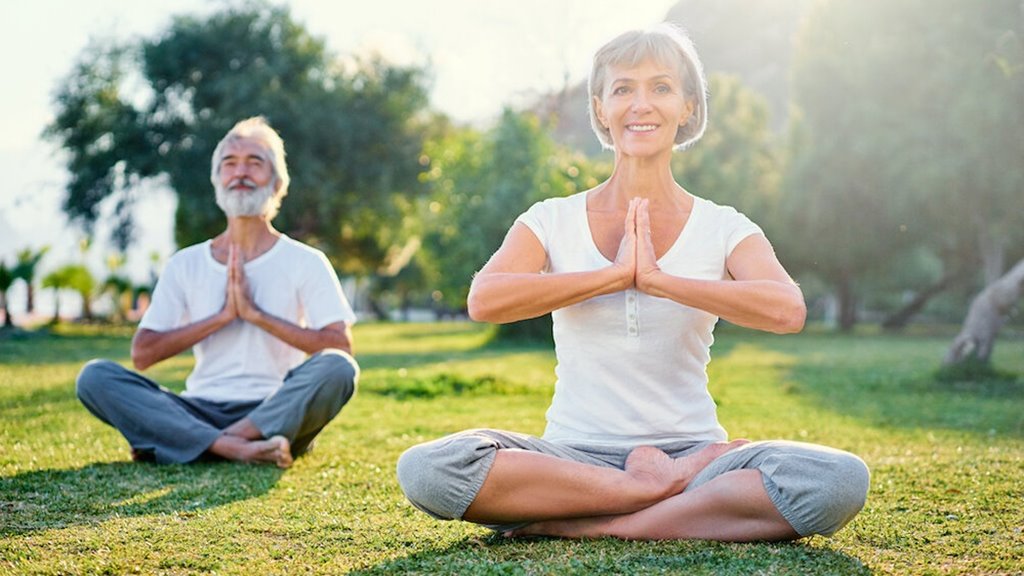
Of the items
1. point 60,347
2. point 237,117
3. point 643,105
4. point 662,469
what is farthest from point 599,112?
point 237,117

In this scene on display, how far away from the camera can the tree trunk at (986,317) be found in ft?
34.6

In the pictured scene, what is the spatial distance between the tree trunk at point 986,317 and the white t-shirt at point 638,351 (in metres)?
8.08

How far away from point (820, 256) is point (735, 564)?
25873 mm

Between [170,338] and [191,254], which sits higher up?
[191,254]

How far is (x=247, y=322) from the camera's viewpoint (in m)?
5.47

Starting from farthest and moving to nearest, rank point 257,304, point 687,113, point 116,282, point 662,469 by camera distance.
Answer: point 116,282 → point 257,304 → point 687,113 → point 662,469

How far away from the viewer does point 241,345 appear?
5.47m

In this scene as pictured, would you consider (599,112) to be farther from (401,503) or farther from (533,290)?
(401,503)

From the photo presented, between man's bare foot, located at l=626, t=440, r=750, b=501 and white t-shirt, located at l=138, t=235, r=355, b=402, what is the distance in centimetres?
255

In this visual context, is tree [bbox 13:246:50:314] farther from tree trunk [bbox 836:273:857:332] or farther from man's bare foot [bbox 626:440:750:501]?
man's bare foot [bbox 626:440:750:501]

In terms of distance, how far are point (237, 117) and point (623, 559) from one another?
71.4 ft

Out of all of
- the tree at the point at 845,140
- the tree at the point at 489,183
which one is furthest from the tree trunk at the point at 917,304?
Result: the tree at the point at 489,183

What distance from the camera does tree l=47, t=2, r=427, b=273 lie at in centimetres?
2348

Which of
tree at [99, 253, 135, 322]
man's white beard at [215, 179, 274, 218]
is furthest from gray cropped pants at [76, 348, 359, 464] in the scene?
tree at [99, 253, 135, 322]
